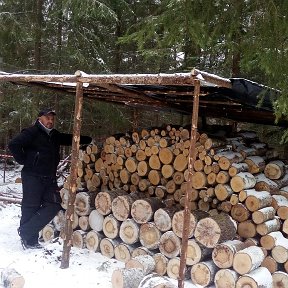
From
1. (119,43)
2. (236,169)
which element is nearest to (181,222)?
(236,169)

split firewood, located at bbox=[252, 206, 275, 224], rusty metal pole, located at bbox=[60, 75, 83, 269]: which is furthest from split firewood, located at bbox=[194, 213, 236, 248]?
rusty metal pole, located at bbox=[60, 75, 83, 269]

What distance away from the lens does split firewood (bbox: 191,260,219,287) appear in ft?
16.3

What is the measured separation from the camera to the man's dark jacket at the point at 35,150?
591cm

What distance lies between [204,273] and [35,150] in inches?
125

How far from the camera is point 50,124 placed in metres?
6.16

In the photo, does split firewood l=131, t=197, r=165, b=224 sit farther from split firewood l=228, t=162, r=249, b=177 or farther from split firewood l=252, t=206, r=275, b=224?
split firewood l=252, t=206, r=275, b=224

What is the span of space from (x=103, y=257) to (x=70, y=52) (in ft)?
22.5

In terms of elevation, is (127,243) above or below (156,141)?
below

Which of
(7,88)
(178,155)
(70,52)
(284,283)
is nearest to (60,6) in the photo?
(70,52)

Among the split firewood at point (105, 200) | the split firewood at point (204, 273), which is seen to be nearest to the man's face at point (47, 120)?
the split firewood at point (105, 200)

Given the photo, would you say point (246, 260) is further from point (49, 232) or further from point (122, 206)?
point (49, 232)

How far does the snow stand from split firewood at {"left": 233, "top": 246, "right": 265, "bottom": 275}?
27.6 inches

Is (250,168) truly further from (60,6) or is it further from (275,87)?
(60,6)

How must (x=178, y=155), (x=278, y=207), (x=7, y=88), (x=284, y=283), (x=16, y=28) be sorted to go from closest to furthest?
1. (x=284, y=283)
2. (x=278, y=207)
3. (x=178, y=155)
4. (x=16, y=28)
5. (x=7, y=88)
